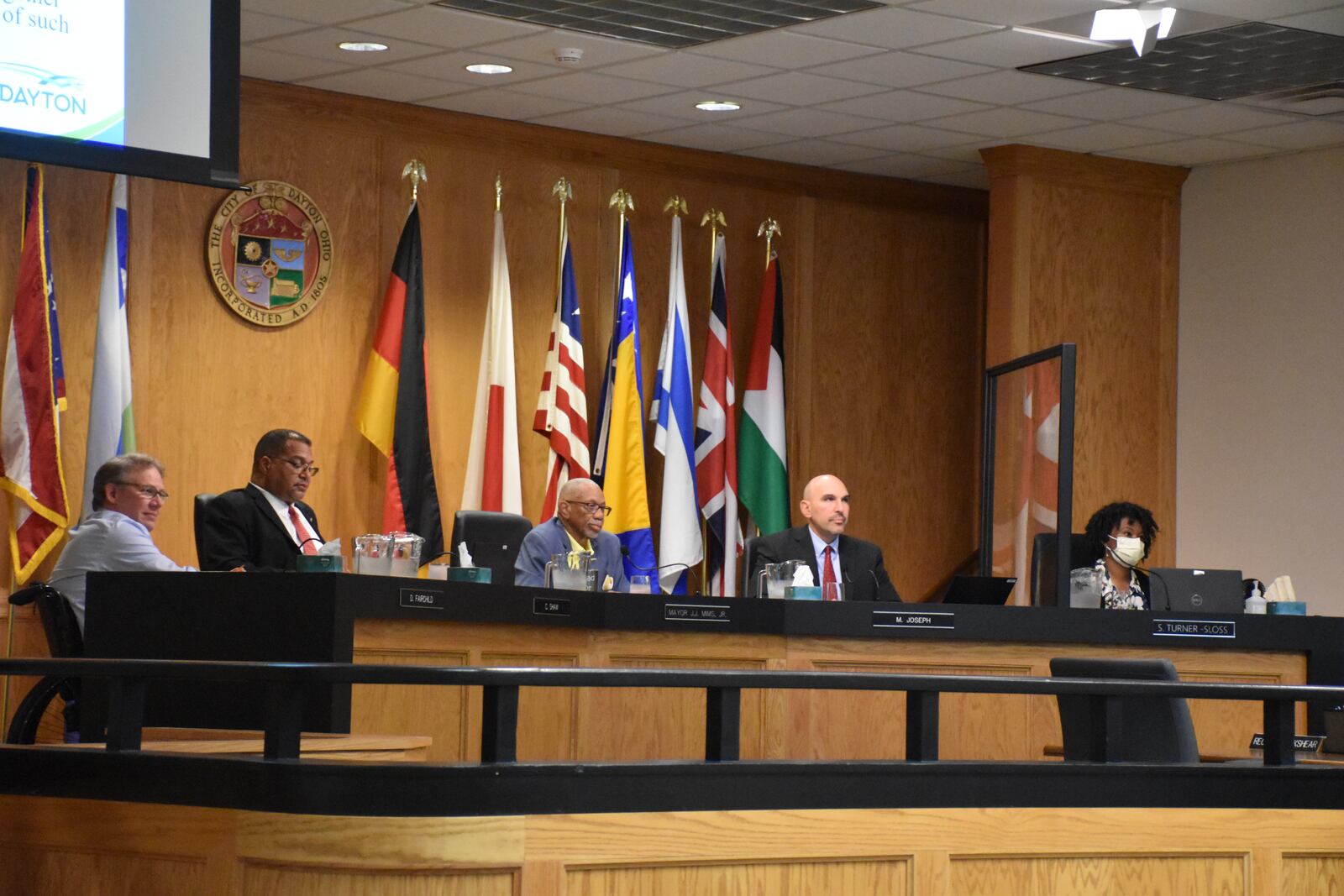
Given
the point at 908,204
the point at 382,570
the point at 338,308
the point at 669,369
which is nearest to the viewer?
the point at 382,570

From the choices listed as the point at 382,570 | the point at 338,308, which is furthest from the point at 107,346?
the point at 382,570

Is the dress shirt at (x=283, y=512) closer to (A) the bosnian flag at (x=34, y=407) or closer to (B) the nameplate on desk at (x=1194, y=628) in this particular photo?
(A) the bosnian flag at (x=34, y=407)

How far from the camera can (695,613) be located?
598 cm

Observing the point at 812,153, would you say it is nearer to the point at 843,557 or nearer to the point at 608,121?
the point at 608,121

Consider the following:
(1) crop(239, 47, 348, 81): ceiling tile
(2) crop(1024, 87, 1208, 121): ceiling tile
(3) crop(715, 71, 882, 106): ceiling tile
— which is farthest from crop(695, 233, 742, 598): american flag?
(1) crop(239, 47, 348, 81): ceiling tile

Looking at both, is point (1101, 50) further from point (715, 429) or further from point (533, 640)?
point (533, 640)

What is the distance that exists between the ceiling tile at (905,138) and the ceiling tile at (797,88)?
1.90 feet

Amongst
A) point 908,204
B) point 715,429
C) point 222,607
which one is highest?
point 908,204

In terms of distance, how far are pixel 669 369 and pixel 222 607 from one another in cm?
418

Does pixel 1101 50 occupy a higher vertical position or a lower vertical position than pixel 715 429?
higher

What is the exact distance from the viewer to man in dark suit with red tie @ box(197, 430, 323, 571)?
6191mm

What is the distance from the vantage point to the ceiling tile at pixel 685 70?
25.1 feet

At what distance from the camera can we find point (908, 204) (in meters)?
9.87

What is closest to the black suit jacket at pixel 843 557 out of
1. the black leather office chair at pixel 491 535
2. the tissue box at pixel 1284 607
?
the black leather office chair at pixel 491 535
